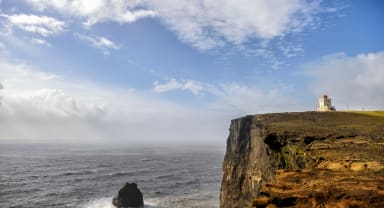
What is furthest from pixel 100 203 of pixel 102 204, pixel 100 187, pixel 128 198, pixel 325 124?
pixel 325 124

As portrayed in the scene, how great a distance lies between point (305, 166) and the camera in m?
31.0

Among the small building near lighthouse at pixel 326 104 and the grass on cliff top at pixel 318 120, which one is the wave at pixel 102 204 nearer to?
the grass on cliff top at pixel 318 120

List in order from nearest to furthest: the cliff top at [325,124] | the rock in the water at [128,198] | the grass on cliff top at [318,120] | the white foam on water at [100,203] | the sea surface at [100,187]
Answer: the cliff top at [325,124] < the grass on cliff top at [318,120] < the white foam on water at [100,203] < the rock in the water at [128,198] < the sea surface at [100,187]

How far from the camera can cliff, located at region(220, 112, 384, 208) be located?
52.0 ft

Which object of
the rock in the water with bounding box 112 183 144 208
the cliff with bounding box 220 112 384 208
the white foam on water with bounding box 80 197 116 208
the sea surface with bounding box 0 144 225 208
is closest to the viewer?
the cliff with bounding box 220 112 384 208

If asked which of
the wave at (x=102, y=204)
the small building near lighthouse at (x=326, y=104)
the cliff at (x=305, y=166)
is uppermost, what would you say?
the small building near lighthouse at (x=326, y=104)

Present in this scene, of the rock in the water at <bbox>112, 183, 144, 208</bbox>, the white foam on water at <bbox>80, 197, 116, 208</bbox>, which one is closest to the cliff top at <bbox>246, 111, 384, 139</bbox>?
the rock in the water at <bbox>112, 183, 144, 208</bbox>

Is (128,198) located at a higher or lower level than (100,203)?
higher

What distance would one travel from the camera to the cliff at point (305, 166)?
15.8m

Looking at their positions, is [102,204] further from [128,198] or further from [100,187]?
[100,187]

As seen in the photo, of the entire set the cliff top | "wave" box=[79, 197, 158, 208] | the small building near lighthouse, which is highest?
the small building near lighthouse

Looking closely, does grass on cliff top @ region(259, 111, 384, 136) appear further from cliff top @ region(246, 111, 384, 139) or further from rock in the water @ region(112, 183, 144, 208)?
rock in the water @ region(112, 183, 144, 208)

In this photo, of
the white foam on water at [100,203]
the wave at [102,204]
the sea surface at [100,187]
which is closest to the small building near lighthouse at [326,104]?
the sea surface at [100,187]

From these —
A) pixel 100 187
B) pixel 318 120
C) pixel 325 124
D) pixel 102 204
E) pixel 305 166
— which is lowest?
pixel 102 204
